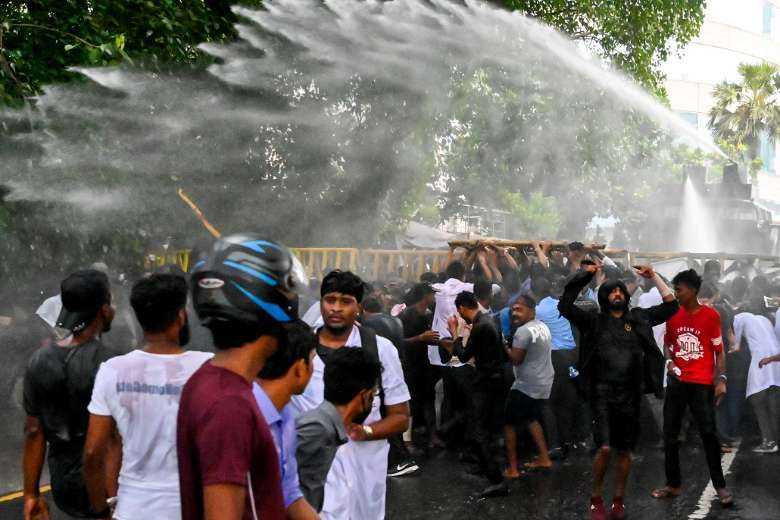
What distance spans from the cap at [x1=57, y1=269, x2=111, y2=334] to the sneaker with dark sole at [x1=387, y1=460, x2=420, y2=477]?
4890 mm

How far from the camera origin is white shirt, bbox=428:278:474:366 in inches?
391

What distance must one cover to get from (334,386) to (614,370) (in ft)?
13.1

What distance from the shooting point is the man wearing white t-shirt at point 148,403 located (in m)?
3.46

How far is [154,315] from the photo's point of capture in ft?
12.0

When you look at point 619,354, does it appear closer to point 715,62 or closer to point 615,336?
point 615,336

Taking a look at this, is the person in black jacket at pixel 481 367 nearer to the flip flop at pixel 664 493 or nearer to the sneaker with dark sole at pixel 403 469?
the sneaker with dark sole at pixel 403 469

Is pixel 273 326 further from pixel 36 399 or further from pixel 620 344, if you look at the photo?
pixel 620 344

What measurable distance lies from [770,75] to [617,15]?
31397 millimetres

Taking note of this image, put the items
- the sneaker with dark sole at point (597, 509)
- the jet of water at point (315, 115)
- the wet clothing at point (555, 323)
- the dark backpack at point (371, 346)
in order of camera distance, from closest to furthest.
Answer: the dark backpack at point (371, 346) → the sneaker with dark sole at point (597, 509) → the wet clothing at point (555, 323) → the jet of water at point (315, 115)

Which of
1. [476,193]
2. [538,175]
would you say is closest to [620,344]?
[538,175]

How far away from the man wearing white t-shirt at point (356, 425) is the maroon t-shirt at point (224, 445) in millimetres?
1681

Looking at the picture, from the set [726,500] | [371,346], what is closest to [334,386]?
[371,346]

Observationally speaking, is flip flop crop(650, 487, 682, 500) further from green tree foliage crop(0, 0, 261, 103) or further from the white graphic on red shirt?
green tree foliage crop(0, 0, 261, 103)

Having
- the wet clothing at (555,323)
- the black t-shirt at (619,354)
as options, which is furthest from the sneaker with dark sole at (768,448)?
the black t-shirt at (619,354)
